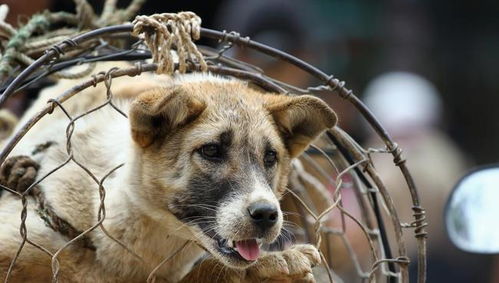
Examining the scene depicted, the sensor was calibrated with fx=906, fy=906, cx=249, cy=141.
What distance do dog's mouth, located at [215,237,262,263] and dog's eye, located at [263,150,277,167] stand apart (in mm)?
222

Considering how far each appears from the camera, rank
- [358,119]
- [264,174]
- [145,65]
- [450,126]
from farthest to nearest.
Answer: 1. [450,126]
2. [358,119]
3. [264,174]
4. [145,65]

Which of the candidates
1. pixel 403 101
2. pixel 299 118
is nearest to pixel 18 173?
pixel 299 118

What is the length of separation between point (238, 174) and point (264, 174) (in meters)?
0.09

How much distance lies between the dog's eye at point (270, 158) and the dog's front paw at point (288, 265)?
22 centimetres

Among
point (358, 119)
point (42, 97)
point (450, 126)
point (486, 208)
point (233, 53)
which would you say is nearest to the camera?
point (486, 208)

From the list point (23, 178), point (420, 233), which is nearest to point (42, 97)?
point (23, 178)

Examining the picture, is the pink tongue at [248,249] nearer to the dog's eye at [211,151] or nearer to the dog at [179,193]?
the dog at [179,193]

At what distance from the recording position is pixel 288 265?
2.17m

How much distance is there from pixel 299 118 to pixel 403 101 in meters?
2.78

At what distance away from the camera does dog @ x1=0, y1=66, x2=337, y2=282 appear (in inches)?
84.0

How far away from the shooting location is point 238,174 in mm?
2145

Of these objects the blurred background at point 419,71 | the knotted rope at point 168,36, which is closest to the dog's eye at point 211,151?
the knotted rope at point 168,36

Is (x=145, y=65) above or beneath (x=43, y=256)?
above

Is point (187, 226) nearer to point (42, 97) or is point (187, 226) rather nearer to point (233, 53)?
point (42, 97)
